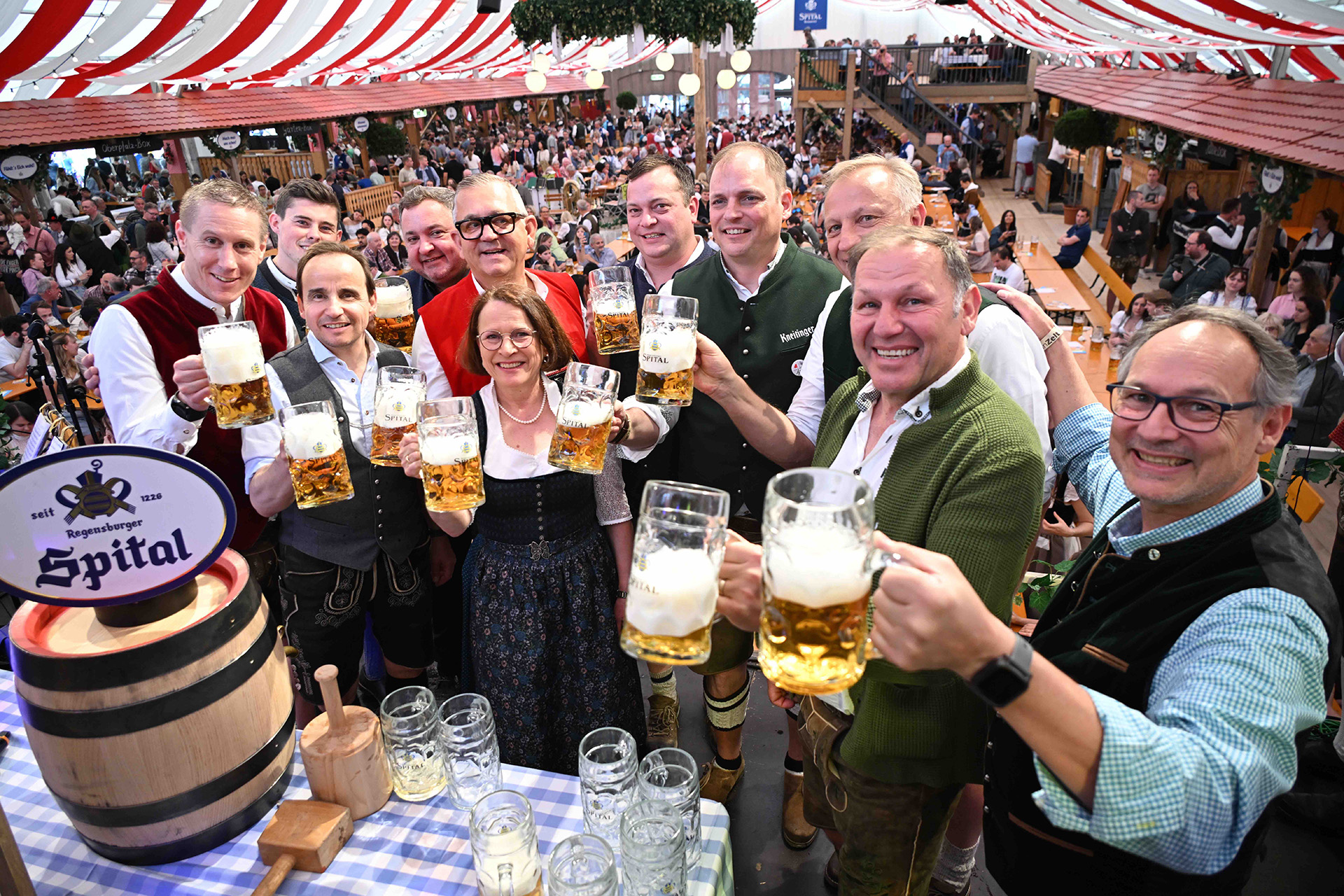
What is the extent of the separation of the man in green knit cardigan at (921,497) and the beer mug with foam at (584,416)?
48 centimetres

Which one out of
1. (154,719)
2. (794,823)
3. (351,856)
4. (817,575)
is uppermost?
(817,575)

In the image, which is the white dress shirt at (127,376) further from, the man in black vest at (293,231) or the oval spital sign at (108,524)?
the oval spital sign at (108,524)

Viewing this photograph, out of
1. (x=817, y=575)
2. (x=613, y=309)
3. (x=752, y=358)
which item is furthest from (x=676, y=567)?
(x=752, y=358)

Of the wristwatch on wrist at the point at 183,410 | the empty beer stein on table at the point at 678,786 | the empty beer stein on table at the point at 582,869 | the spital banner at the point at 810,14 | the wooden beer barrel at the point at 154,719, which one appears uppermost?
the spital banner at the point at 810,14

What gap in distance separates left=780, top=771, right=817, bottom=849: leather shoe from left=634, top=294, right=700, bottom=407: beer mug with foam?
1.35 meters

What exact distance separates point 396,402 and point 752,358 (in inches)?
39.7

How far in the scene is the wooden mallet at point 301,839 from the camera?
1222mm

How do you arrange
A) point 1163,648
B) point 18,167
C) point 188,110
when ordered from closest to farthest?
point 1163,648 → point 18,167 → point 188,110

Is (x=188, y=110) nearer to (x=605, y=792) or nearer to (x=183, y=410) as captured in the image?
(x=183, y=410)

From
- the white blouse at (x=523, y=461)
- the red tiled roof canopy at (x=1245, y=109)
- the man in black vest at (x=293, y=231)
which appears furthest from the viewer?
the red tiled roof canopy at (x=1245, y=109)

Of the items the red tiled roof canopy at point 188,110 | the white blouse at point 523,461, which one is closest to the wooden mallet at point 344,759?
the white blouse at point 523,461

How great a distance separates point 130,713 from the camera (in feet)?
3.78

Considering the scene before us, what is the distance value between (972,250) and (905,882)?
21.5 ft

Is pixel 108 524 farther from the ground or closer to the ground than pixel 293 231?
closer to the ground
